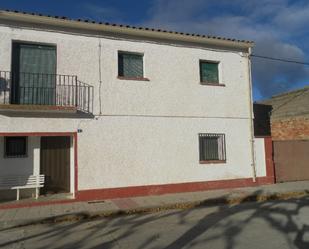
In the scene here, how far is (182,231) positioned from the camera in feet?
23.9

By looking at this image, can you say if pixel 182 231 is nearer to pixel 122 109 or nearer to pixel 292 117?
pixel 122 109

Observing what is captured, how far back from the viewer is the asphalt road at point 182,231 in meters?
6.40

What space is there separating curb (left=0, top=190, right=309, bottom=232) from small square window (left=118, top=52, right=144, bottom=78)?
4694 mm

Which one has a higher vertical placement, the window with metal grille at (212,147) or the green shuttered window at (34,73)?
the green shuttered window at (34,73)

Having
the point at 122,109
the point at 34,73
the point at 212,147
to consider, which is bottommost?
the point at 212,147

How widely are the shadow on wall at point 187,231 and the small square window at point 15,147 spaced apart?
12.8ft

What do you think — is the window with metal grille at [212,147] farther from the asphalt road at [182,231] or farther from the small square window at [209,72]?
the asphalt road at [182,231]

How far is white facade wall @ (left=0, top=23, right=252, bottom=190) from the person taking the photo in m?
11.1

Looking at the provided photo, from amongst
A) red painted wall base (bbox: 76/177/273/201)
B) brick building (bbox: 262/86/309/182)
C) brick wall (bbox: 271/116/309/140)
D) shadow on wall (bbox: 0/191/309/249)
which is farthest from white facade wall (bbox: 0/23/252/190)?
brick wall (bbox: 271/116/309/140)

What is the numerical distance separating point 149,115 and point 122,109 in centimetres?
100

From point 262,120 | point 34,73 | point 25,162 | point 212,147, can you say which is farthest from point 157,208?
point 262,120

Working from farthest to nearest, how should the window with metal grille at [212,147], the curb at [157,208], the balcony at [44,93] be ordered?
the window with metal grille at [212,147] < the balcony at [44,93] < the curb at [157,208]

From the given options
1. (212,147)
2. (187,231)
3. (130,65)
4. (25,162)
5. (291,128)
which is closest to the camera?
(187,231)

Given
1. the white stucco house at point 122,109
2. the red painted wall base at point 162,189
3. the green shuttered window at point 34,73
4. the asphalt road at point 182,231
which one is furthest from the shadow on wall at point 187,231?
the green shuttered window at point 34,73
